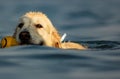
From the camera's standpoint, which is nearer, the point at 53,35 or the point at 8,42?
the point at 8,42

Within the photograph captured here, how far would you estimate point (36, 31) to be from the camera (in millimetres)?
11086

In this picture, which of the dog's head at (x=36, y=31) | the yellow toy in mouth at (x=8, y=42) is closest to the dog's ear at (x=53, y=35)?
the dog's head at (x=36, y=31)

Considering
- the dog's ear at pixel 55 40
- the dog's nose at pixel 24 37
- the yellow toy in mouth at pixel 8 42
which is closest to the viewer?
the yellow toy in mouth at pixel 8 42

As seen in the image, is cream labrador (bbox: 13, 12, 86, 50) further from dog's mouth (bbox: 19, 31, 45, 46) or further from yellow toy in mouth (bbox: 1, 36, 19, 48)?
yellow toy in mouth (bbox: 1, 36, 19, 48)

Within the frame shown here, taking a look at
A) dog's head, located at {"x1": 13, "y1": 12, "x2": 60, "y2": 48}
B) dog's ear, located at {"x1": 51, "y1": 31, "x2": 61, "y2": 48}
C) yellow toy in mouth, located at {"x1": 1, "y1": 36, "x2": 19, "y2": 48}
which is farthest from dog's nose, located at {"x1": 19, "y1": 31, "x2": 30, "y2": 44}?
dog's ear, located at {"x1": 51, "y1": 31, "x2": 61, "y2": 48}

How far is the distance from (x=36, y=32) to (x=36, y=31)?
25mm

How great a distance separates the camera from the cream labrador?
10742mm

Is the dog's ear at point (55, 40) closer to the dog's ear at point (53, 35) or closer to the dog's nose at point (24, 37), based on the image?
the dog's ear at point (53, 35)

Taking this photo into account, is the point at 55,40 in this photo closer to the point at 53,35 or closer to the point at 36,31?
the point at 53,35

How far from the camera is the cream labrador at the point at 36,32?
1074 centimetres

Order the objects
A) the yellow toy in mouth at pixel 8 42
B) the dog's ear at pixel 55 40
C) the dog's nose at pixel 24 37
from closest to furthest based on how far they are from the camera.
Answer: the yellow toy in mouth at pixel 8 42 → the dog's nose at pixel 24 37 → the dog's ear at pixel 55 40

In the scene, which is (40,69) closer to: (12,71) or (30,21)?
(12,71)

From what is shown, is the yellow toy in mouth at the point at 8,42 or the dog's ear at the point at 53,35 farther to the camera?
the dog's ear at the point at 53,35

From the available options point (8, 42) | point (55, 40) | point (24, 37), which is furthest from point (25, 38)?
point (55, 40)
